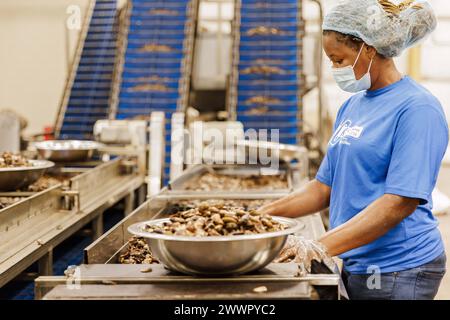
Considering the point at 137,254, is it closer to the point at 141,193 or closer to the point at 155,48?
the point at 141,193

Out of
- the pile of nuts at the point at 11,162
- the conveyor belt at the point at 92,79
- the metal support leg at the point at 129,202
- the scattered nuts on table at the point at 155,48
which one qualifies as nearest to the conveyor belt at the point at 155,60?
the scattered nuts on table at the point at 155,48

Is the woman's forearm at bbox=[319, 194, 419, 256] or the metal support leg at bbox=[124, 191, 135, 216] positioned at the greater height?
the woman's forearm at bbox=[319, 194, 419, 256]

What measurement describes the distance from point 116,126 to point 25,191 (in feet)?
5.62

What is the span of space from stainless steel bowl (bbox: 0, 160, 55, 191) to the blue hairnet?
2.17 m

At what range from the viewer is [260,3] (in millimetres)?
8773

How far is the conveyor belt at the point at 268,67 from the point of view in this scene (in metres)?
7.83

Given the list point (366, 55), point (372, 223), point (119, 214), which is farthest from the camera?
point (119, 214)

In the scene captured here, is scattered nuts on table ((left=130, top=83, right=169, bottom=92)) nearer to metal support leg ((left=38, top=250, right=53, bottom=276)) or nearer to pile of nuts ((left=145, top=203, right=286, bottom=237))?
metal support leg ((left=38, top=250, right=53, bottom=276))

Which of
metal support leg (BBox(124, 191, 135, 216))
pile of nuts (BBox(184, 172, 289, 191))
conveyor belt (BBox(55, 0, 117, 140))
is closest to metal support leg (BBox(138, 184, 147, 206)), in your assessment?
metal support leg (BBox(124, 191, 135, 216))

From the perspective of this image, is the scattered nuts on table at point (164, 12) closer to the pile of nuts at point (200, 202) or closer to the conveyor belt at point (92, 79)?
the conveyor belt at point (92, 79)

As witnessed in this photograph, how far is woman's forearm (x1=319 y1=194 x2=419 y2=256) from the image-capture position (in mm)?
1817

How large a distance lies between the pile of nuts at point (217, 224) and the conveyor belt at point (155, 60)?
5599 millimetres
